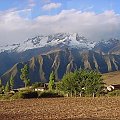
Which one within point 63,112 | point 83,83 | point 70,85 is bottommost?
point 63,112

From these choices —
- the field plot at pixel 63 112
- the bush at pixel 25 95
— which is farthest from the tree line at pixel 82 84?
the field plot at pixel 63 112

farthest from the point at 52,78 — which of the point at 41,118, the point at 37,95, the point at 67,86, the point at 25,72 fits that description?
the point at 41,118

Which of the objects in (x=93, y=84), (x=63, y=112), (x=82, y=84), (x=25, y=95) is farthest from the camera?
(x=82, y=84)

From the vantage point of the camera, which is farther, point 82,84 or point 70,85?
point 70,85

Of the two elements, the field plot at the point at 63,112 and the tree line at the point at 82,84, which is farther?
the tree line at the point at 82,84

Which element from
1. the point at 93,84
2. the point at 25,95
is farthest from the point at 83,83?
the point at 25,95

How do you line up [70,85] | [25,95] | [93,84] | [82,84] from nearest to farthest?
[25,95], [93,84], [82,84], [70,85]

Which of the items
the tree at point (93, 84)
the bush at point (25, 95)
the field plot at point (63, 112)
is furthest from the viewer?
the tree at point (93, 84)

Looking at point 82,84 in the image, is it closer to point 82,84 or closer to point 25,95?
point 82,84

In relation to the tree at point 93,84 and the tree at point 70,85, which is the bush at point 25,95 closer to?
the tree at point 70,85

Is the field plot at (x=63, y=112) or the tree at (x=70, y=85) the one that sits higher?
the tree at (x=70, y=85)

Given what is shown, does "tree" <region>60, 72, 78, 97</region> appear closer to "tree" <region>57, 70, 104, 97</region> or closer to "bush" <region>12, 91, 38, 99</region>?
"tree" <region>57, 70, 104, 97</region>

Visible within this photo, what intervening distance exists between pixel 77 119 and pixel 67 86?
87.4 metres

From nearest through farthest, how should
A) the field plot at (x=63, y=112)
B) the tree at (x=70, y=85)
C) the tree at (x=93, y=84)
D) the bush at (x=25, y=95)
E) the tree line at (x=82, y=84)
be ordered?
the field plot at (x=63, y=112)
the bush at (x=25, y=95)
the tree at (x=93, y=84)
the tree line at (x=82, y=84)
the tree at (x=70, y=85)
